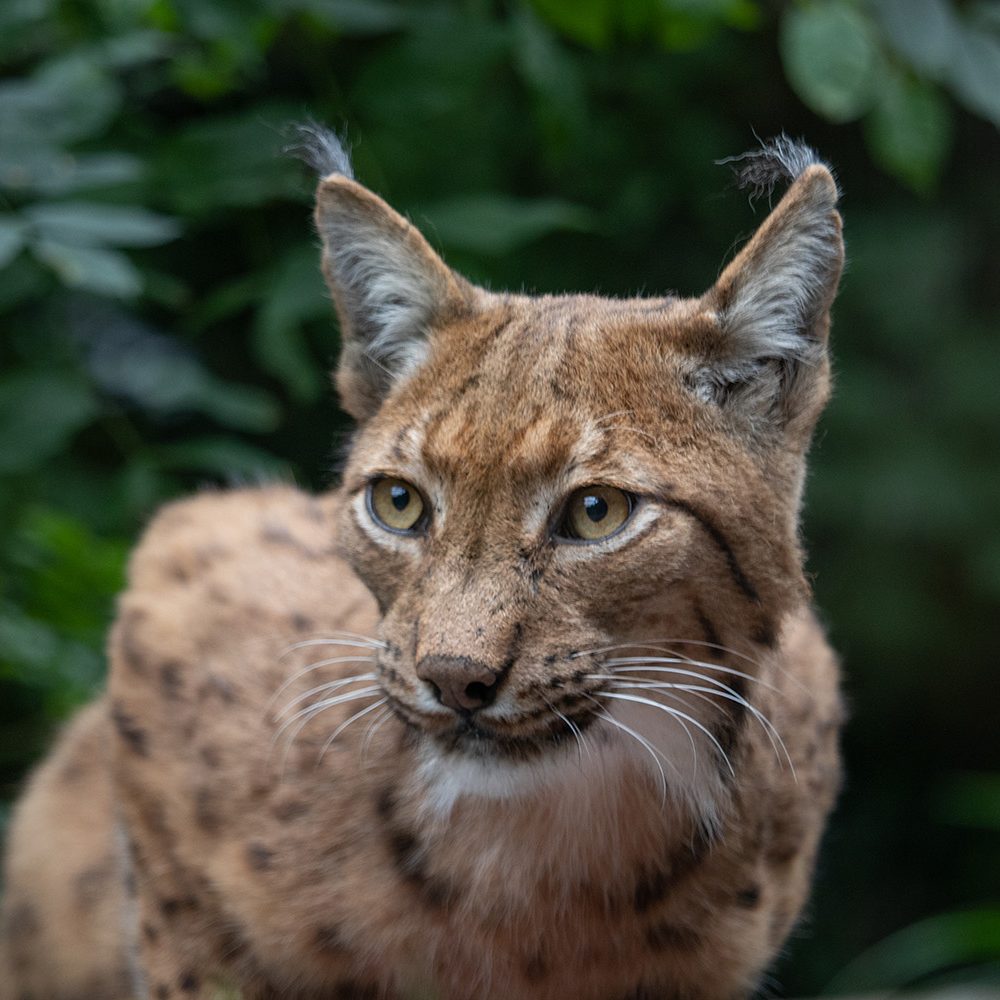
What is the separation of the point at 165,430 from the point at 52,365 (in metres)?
0.99

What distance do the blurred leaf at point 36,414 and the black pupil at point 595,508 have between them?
2734mm

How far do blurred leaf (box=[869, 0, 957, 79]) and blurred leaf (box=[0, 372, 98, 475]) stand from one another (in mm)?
3224

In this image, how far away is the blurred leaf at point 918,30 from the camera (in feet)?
16.8

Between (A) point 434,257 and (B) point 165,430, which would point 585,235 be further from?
(A) point 434,257

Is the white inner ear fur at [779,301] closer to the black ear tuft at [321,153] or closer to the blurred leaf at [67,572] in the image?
the black ear tuft at [321,153]

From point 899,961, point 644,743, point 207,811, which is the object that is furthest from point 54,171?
point 899,961

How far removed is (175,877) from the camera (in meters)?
4.32

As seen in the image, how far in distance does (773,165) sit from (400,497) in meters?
1.26

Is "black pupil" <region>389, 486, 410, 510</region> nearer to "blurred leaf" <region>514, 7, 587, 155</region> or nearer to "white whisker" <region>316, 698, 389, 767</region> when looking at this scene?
"white whisker" <region>316, 698, 389, 767</region>

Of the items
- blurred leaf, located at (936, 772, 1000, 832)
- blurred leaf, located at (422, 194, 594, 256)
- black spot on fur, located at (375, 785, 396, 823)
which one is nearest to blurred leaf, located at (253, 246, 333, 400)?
blurred leaf, located at (422, 194, 594, 256)

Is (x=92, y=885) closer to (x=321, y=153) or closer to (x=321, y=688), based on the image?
(x=321, y=688)

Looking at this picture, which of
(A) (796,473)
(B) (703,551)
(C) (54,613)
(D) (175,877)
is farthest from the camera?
(C) (54,613)

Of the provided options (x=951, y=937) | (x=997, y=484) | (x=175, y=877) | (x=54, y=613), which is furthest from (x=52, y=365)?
(x=997, y=484)

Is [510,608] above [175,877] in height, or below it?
above
